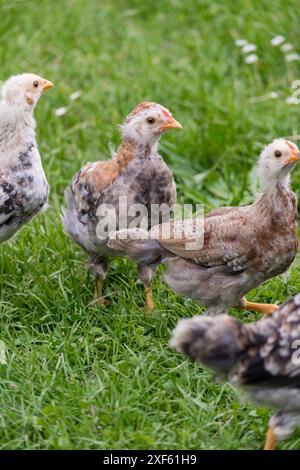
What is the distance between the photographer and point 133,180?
15.8 ft

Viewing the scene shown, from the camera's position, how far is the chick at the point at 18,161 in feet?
15.8

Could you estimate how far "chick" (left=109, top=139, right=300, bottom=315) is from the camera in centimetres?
427

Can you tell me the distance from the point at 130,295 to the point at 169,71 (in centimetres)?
279

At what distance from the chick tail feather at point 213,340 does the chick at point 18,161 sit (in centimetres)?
160

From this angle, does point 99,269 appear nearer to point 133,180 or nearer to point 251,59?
point 133,180

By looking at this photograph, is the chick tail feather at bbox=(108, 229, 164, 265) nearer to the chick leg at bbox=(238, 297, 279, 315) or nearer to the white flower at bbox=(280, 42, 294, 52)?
the chick leg at bbox=(238, 297, 279, 315)

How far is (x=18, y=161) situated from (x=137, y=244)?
2.83ft

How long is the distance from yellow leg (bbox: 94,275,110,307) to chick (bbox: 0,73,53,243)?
1.76ft

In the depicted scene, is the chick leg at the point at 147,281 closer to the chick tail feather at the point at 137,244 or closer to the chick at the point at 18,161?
the chick tail feather at the point at 137,244

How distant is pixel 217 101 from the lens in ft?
22.0

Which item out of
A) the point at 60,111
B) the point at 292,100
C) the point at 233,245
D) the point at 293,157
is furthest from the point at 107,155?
the point at 293,157

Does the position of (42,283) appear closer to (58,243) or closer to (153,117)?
(58,243)
